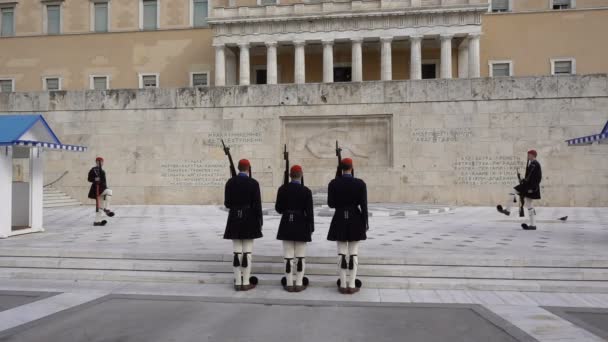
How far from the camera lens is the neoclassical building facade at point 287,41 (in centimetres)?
3672

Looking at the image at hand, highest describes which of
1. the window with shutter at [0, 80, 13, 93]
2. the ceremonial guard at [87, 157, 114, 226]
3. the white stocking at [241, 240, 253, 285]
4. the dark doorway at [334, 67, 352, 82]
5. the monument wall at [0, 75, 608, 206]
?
the dark doorway at [334, 67, 352, 82]

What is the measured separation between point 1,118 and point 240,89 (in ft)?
33.3

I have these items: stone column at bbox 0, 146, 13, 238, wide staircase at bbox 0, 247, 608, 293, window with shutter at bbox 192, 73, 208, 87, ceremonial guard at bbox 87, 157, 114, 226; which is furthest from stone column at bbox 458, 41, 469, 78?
stone column at bbox 0, 146, 13, 238

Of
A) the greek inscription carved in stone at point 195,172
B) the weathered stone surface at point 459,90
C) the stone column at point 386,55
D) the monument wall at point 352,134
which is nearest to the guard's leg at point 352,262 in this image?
the monument wall at point 352,134

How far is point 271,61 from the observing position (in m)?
38.2

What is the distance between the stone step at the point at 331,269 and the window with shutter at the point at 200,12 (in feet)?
119

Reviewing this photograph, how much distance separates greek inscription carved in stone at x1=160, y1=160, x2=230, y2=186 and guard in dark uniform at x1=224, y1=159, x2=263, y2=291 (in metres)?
13.1

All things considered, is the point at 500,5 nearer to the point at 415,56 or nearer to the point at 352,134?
the point at 415,56

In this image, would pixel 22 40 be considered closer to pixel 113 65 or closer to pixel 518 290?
pixel 113 65

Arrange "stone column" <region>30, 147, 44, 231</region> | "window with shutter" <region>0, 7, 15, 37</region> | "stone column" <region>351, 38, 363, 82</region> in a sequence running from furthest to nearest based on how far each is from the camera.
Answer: "window with shutter" <region>0, 7, 15, 37</region> < "stone column" <region>351, 38, 363, 82</region> < "stone column" <region>30, 147, 44, 231</region>

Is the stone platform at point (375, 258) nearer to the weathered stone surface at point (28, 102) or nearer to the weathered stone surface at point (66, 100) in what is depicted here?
the weathered stone surface at point (66, 100)

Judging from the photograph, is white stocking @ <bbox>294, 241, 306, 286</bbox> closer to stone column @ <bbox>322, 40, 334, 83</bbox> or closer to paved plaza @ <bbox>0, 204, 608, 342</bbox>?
paved plaza @ <bbox>0, 204, 608, 342</bbox>

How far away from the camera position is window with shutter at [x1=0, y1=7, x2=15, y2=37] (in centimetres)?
4253

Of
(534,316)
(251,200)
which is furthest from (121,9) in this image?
(534,316)
